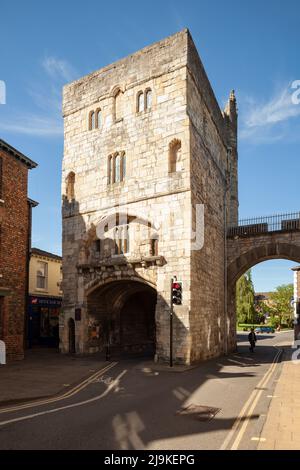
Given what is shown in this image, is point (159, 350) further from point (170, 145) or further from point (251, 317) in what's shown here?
point (251, 317)

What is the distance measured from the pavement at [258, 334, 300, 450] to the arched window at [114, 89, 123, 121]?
51.9ft

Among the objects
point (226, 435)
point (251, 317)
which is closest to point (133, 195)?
point (226, 435)

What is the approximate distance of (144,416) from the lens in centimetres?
851

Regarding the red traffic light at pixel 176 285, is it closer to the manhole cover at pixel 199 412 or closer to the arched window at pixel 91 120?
the manhole cover at pixel 199 412

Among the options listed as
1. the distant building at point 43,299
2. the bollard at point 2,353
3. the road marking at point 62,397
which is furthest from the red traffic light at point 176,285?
the distant building at point 43,299

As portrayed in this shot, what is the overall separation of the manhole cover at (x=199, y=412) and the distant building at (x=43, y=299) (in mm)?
19002

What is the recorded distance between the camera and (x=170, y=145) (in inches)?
768

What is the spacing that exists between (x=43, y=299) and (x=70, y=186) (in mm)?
8962

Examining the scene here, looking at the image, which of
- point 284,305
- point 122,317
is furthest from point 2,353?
point 284,305

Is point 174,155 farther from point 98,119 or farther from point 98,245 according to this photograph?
point 98,245

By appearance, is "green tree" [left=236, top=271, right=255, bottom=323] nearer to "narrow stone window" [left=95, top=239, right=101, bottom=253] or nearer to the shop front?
the shop front

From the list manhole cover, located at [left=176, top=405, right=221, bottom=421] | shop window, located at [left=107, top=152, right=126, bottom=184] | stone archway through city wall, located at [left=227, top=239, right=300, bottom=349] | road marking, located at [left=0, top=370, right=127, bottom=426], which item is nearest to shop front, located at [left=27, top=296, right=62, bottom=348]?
shop window, located at [left=107, top=152, right=126, bottom=184]

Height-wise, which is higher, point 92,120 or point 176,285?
point 92,120
